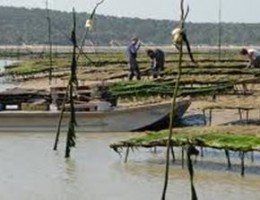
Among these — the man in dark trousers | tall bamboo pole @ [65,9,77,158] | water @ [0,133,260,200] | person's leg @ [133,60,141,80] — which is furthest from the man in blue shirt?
tall bamboo pole @ [65,9,77,158]

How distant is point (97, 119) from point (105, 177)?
689 centimetres

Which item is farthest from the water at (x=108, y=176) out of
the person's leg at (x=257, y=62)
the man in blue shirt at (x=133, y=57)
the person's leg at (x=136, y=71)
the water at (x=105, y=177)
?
the person's leg at (x=257, y=62)

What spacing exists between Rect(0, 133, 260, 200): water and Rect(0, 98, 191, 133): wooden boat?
90.4 inches

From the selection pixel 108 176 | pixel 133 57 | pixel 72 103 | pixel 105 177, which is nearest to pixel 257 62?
pixel 133 57

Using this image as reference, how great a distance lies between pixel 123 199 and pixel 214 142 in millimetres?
2537

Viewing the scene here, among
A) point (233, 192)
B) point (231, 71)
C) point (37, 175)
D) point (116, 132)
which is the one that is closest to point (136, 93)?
point (116, 132)

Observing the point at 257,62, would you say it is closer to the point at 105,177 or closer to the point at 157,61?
the point at 157,61

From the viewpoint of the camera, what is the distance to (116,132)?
2650 cm

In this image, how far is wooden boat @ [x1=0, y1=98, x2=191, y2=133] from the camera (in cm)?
2623

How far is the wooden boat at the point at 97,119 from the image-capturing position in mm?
26234

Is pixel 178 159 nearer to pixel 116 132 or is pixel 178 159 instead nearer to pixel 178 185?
pixel 178 185

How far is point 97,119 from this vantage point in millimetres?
26281

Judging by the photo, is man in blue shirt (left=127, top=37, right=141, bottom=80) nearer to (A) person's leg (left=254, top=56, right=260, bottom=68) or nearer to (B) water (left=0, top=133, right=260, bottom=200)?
(A) person's leg (left=254, top=56, right=260, bottom=68)

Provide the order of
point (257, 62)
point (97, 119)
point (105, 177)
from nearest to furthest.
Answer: point (105, 177) → point (97, 119) → point (257, 62)
